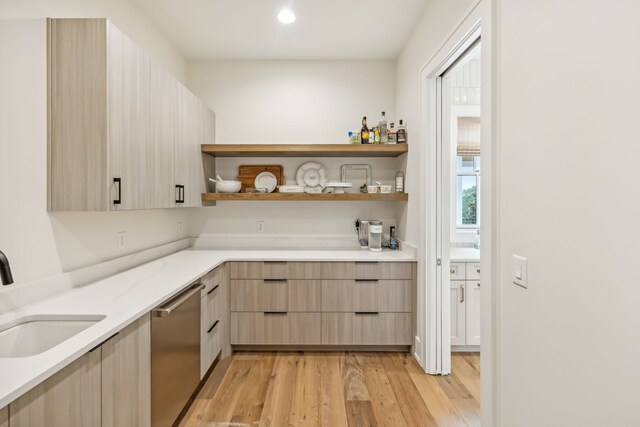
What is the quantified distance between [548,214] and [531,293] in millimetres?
307

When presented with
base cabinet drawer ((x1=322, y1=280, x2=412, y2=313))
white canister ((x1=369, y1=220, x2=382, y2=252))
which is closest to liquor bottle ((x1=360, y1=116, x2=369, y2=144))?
white canister ((x1=369, y1=220, x2=382, y2=252))

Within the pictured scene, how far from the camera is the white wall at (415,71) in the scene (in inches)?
82.4

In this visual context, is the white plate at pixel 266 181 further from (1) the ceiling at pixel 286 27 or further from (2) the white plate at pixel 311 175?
(1) the ceiling at pixel 286 27

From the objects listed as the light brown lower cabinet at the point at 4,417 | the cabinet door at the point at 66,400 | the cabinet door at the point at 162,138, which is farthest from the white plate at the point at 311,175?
the light brown lower cabinet at the point at 4,417

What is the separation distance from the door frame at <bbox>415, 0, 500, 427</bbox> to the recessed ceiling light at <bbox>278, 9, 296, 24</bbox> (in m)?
1.10

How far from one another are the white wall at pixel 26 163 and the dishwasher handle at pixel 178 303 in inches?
25.8

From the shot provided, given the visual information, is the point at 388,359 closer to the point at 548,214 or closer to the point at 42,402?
the point at 548,214

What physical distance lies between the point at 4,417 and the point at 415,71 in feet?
9.95

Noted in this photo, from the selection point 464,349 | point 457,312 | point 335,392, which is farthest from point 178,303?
point 464,349

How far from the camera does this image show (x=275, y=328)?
2.84 metres

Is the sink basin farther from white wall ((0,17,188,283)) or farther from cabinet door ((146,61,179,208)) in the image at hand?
cabinet door ((146,61,179,208))

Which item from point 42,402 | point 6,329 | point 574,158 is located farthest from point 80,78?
point 574,158

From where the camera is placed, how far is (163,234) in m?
2.92

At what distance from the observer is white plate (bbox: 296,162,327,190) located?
344 cm
